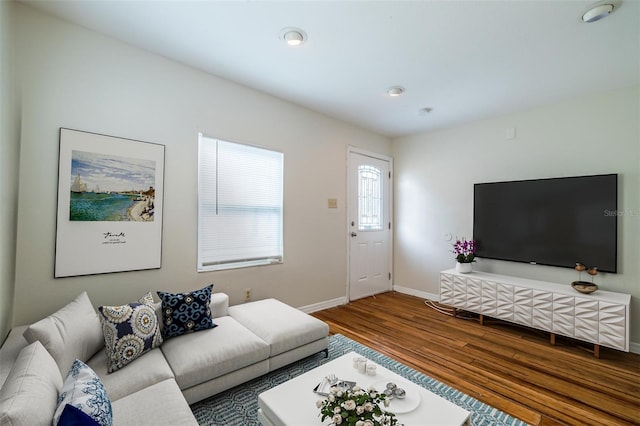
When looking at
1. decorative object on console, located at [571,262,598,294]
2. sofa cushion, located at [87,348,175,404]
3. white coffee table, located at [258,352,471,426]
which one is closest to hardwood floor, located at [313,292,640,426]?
decorative object on console, located at [571,262,598,294]

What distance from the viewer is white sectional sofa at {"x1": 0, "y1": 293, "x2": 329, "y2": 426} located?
1.03 metres

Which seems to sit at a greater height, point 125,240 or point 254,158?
point 254,158

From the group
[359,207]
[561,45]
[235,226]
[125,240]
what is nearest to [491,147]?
[561,45]

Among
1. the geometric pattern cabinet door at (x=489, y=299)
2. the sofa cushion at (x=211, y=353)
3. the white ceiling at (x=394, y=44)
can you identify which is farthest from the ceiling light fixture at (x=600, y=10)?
the sofa cushion at (x=211, y=353)

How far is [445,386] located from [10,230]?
320 centimetres

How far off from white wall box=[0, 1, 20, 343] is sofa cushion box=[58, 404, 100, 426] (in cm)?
126

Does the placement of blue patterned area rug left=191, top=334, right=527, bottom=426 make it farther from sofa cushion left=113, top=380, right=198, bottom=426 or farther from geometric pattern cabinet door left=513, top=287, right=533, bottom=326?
A: geometric pattern cabinet door left=513, top=287, right=533, bottom=326

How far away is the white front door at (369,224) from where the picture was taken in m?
4.19

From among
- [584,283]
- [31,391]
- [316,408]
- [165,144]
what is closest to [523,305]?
[584,283]

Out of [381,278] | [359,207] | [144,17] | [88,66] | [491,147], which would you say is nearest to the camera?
[144,17]

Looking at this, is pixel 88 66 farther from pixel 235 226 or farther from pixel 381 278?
pixel 381 278

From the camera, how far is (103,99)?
2215 mm

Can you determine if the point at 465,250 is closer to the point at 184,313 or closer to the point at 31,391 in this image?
the point at 184,313

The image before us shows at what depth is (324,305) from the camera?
378 cm
